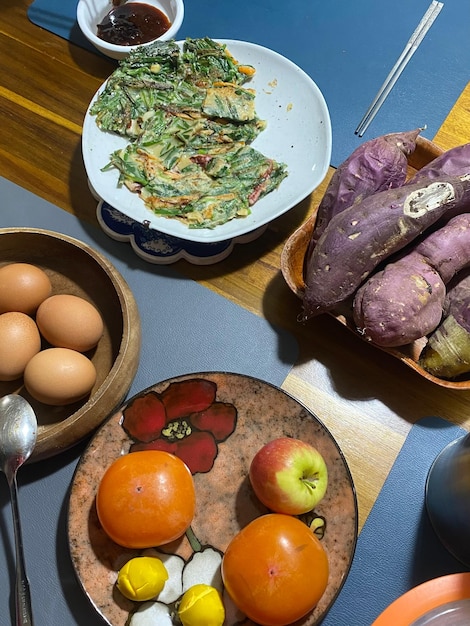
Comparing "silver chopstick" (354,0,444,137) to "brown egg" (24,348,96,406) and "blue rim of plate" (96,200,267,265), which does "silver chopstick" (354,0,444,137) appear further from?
"brown egg" (24,348,96,406)

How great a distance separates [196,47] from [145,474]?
29.4 inches

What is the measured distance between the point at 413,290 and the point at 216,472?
0.34 metres

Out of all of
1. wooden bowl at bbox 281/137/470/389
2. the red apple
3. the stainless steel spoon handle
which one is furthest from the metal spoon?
wooden bowl at bbox 281/137/470/389

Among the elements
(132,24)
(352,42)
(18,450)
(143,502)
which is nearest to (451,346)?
(143,502)

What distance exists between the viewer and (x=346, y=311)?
0.80 metres

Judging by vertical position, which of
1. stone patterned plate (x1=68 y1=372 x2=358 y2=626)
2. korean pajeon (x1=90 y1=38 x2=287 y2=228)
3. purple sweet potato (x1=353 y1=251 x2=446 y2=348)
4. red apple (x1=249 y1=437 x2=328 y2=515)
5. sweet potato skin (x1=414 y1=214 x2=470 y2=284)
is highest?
sweet potato skin (x1=414 y1=214 x2=470 y2=284)

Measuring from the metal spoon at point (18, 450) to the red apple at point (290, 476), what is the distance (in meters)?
0.27

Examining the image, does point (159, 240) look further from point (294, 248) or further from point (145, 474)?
point (145, 474)

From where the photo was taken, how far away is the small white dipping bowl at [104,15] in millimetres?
1036

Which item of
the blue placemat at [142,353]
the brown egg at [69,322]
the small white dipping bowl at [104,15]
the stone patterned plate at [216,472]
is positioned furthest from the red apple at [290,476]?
the small white dipping bowl at [104,15]

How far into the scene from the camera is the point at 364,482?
75cm

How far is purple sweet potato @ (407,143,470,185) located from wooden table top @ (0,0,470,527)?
18cm

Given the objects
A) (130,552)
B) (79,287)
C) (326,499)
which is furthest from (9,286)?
(326,499)

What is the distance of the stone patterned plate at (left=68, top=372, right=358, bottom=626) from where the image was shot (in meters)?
0.64
